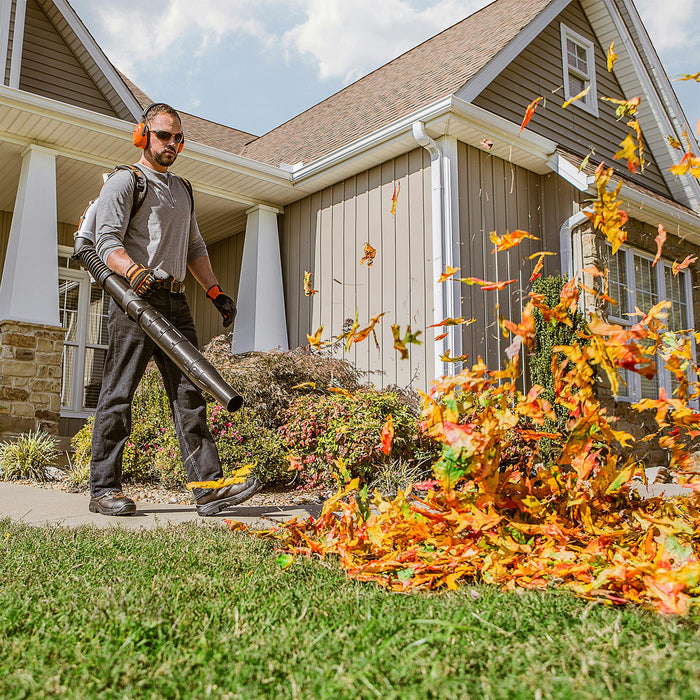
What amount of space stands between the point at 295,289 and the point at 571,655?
24.9ft

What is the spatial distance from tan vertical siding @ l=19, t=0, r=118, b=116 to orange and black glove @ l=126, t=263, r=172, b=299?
5913mm

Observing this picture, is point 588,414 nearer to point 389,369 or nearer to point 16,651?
point 16,651

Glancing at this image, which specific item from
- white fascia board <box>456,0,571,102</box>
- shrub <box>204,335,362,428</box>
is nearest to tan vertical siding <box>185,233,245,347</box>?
shrub <box>204,335,362,428</box>

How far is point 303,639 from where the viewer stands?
1.54 m

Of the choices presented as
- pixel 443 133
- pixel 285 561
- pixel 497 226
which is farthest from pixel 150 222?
pixel 497 226

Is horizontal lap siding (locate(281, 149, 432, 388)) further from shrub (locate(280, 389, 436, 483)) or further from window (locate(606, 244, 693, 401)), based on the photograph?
window (locate(606, 244, 693, 401))

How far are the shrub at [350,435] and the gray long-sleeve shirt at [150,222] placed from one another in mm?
1646

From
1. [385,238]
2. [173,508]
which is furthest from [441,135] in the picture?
[173,508]

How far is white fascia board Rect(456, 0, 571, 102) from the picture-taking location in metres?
7.36

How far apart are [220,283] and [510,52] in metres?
4.80

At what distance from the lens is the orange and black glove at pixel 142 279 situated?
3352 millimetres

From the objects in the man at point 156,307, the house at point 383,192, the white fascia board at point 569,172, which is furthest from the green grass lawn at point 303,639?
the white fascia board at point 569,172

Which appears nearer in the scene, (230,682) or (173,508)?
(230,682)

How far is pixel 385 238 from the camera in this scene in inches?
301
